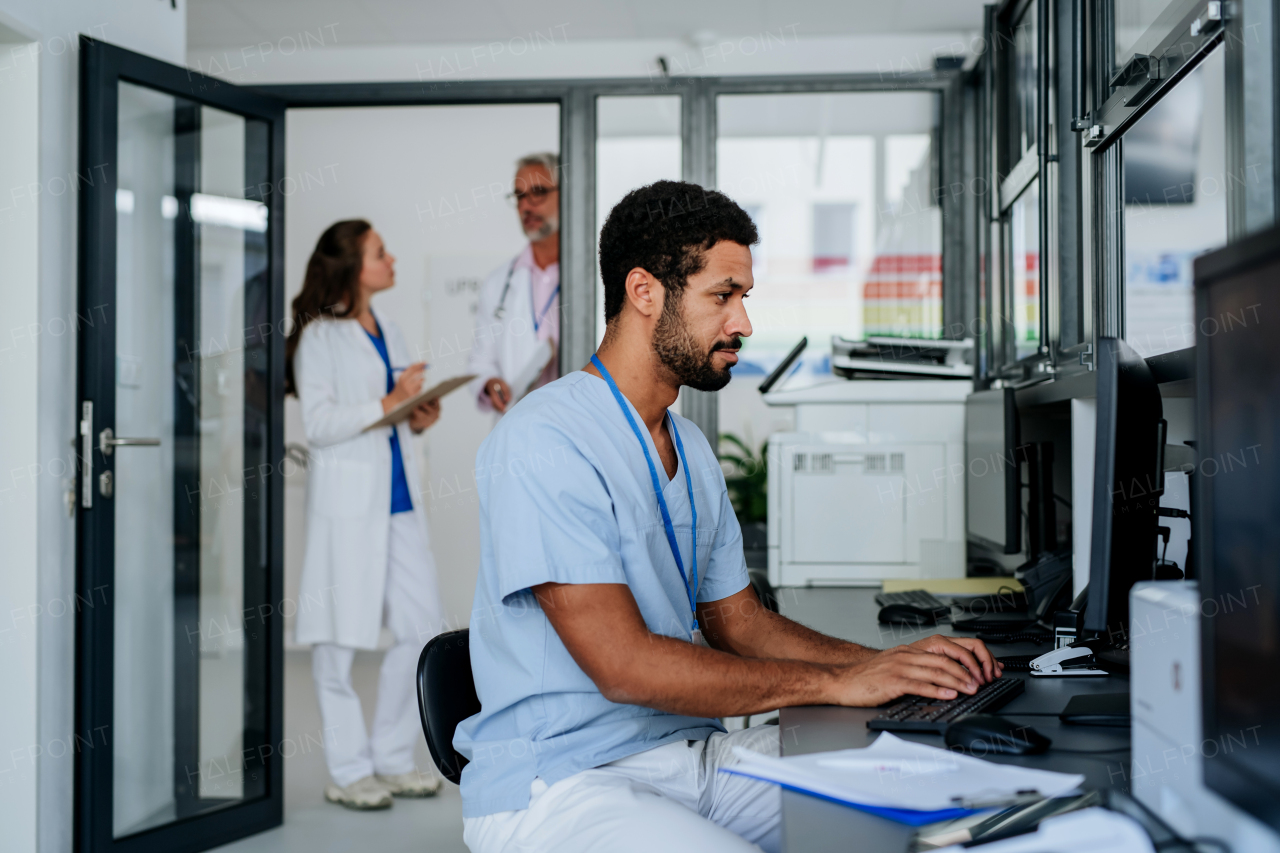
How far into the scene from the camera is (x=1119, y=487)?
102 centimetres

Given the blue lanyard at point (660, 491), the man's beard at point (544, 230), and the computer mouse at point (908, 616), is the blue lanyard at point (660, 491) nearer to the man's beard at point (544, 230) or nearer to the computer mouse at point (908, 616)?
the computer mouse at point (908, 616)

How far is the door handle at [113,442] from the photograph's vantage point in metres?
2.42

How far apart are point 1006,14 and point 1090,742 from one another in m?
2.41

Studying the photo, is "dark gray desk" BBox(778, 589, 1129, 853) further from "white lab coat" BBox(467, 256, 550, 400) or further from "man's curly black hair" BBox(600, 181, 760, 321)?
"white lab coat" BBox(467, 256, 550, 400)

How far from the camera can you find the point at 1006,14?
2.83 metres

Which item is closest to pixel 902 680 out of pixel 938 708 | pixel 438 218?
pixel 938 708

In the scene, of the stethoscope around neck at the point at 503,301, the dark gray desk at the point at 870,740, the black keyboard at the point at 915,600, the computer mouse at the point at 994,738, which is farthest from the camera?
the stethoscope around neck at the point at 503,301

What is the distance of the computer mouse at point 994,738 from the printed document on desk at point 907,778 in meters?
0.03

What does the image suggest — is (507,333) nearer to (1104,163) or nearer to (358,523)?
(358,523)

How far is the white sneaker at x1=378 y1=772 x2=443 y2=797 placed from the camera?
318 cm

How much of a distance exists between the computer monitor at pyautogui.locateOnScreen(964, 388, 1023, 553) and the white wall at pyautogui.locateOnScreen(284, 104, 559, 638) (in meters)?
3.06

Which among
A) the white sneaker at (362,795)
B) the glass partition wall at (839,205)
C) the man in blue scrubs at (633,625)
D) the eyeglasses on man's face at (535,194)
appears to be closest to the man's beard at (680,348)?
the man in blue scrubs at (633,625)

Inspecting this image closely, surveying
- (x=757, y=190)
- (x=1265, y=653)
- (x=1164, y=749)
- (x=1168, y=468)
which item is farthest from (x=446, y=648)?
(x=757, y=190)

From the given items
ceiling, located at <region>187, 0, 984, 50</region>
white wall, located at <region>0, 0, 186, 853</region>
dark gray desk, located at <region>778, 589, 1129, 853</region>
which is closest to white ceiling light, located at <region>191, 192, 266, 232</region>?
white wall, located at <region>0, 0, 186, 853</region>
